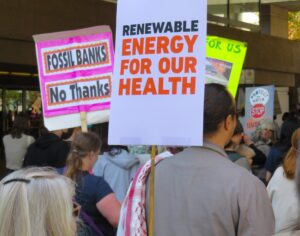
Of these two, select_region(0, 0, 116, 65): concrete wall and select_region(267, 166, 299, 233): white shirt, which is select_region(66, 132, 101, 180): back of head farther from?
select_region(0, 0, 116, 65): concrete wall

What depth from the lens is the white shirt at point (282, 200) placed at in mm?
4504

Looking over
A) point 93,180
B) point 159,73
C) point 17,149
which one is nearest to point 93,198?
point 93,180

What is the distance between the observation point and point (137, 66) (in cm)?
306

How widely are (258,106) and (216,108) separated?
7.95 meters

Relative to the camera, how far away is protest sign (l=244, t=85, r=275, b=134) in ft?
34.4

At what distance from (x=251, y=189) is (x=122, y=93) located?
843 millimetres

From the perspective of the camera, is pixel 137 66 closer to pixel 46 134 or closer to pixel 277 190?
pixel 277 190

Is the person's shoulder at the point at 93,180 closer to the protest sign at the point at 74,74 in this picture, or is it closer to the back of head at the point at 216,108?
the back of head at the point at 216,108

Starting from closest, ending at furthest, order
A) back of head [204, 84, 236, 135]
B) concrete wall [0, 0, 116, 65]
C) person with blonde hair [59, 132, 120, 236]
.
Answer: back of head [204, 84, 236, 135] → person with blonde hair [59, 132, 120, 236] → concrete wall [0, 0, 116, 65]

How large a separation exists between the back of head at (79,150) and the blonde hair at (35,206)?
195cm

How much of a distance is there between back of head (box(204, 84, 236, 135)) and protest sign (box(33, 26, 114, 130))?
8.48 ft

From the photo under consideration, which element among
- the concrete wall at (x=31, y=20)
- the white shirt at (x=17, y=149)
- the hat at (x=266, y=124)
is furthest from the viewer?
the concrete wall at (x=31, y=20)

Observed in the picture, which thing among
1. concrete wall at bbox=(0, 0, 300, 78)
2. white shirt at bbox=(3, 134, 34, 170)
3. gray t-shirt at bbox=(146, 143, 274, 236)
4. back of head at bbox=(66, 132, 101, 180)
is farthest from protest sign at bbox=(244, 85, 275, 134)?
gray t-shirt at bbox=(146, 143, 274, 236)

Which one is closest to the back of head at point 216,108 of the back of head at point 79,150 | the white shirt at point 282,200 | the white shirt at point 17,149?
the back of head at point 79,150
